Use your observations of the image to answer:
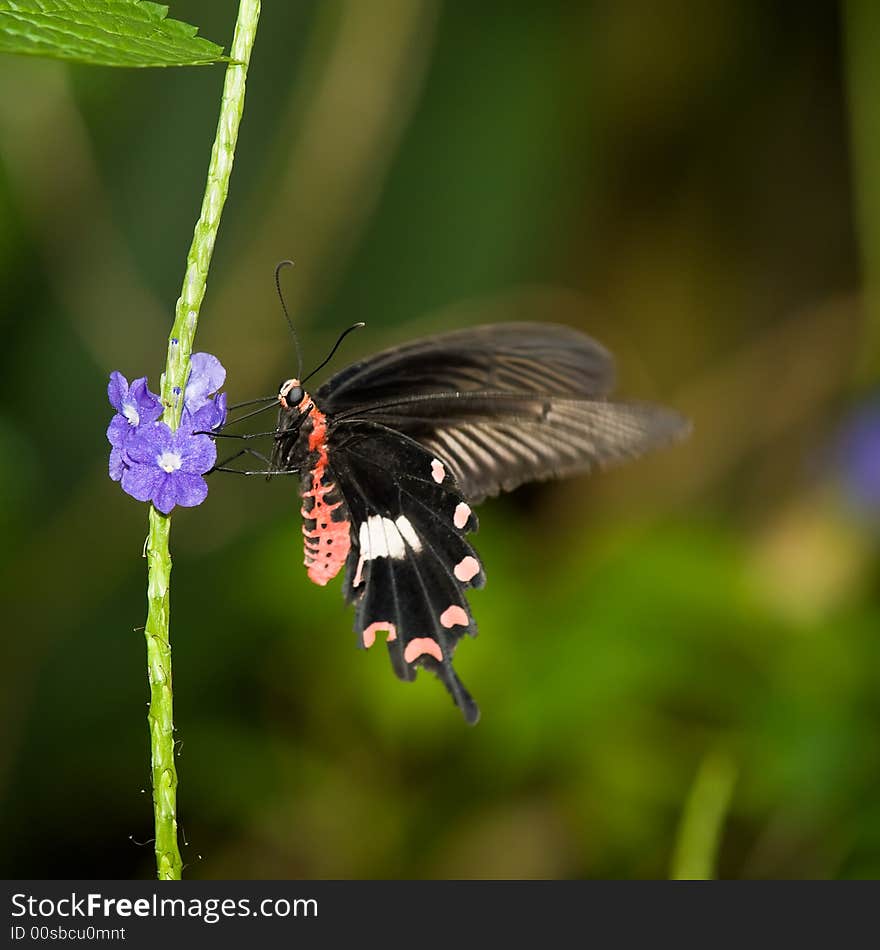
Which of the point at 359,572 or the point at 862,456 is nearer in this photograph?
the point at 359,572

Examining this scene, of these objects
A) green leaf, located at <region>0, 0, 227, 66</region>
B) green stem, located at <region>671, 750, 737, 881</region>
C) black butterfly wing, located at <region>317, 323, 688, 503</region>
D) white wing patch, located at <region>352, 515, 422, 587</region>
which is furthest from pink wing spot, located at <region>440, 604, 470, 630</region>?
green leaf, located at <region>0, 0, 227, 66</region>

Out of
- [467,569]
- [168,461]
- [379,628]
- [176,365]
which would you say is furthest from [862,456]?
[176,365]

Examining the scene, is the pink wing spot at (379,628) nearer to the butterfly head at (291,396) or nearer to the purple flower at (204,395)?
the butterfly head at (291,396)

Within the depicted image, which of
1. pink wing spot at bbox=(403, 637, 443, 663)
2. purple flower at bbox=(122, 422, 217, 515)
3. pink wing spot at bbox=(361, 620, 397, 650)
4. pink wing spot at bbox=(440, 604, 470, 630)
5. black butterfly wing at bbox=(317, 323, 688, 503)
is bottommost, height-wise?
purple flower at bbox=(122, 422, 217, 515)

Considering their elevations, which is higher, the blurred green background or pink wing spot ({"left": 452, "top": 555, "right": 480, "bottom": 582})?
the blurred green background

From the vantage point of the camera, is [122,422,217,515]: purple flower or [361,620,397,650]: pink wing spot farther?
[361,620,397,650]: pink wing spot

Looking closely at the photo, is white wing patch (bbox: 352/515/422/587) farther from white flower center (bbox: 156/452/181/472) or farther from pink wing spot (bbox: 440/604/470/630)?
white flower center (bbox: 156/452/181/472)

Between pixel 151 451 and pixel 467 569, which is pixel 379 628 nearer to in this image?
pixel 467 569
